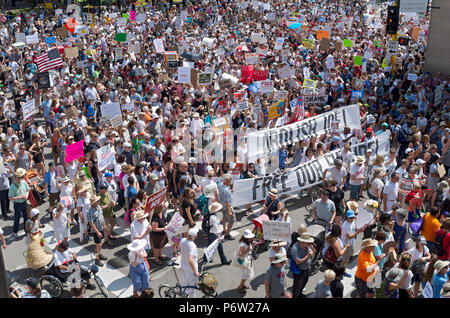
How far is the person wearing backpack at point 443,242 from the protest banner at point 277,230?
256 cm

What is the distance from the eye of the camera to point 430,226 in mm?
9320

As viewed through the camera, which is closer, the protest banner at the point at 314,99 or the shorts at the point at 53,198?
the shorts at the point at 53,198

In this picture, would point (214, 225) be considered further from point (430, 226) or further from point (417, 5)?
point (417, 5)

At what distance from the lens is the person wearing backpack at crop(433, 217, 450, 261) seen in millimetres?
8734

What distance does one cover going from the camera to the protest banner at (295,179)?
37.8 ft

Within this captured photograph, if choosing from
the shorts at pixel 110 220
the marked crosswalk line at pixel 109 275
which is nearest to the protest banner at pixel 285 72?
the shorts at pixel 110 220

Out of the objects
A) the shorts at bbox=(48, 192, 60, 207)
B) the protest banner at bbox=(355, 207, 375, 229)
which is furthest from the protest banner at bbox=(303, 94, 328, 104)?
the shorts at bbox=(48, 192, 60, 207)

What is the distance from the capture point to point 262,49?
23672mm

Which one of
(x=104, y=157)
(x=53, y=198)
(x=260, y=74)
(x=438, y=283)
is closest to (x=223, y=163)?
→ (x=104, y=157)

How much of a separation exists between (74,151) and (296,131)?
599 centimetres

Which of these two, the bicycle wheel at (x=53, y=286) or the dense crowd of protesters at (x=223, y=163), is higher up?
the dense crowd of protesters at (x=223, y=163)

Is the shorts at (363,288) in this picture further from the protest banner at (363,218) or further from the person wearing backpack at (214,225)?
the person wearing backpack at (214,225)
